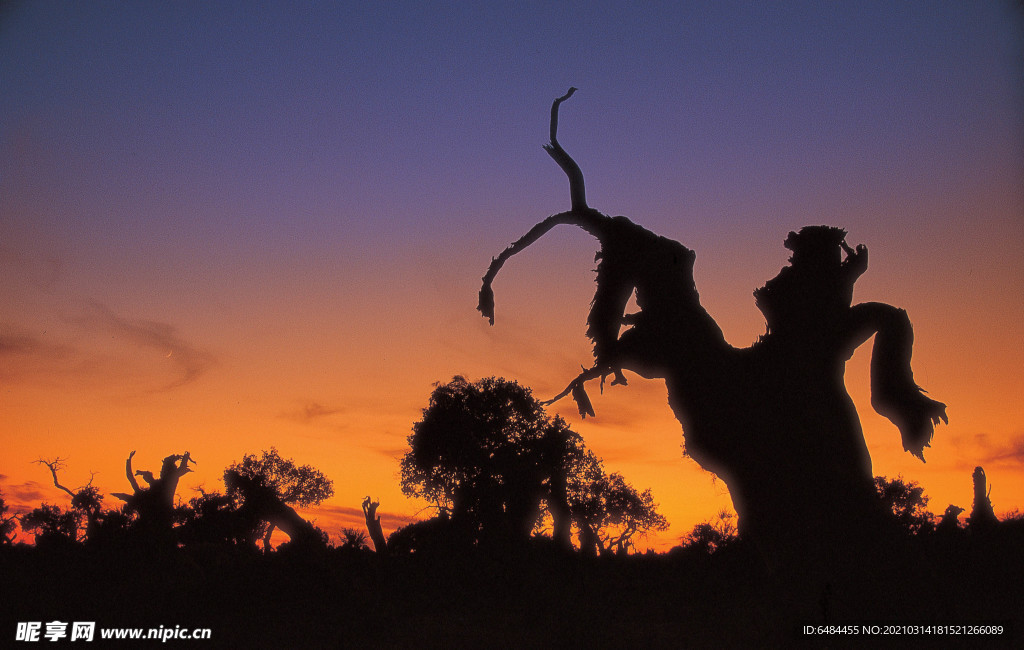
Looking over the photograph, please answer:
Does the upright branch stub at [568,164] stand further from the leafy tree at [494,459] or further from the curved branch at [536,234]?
the leafy tree at [494,459]

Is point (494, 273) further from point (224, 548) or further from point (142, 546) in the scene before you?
point (142, 546)

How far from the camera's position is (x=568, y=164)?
968 centimetres

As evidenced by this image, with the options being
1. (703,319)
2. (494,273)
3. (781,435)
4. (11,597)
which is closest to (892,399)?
(781,435)

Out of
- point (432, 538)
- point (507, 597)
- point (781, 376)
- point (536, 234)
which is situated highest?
point (536, 234)

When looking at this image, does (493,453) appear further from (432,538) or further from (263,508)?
(263,508)

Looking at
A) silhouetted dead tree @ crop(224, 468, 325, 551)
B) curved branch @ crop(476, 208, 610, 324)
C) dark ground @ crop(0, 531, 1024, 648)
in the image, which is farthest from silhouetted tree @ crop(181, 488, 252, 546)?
curved branch @ crop(476, 208, 610, 324)

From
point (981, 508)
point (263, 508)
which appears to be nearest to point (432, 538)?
point (263, 508)

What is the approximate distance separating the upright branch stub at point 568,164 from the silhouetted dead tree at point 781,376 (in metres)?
0.39

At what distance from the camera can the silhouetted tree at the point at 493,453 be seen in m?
31.2

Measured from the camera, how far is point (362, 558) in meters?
23.9

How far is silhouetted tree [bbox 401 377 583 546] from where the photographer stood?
3119 cm

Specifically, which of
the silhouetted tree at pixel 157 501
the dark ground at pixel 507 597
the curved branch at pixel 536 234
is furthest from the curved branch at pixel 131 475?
the curved branch at pixel 536 234

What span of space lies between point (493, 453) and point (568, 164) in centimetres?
2508

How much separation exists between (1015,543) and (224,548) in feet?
76.6
